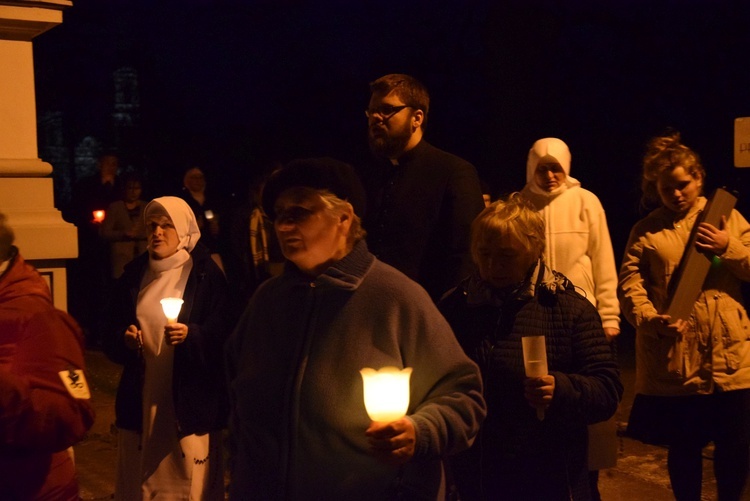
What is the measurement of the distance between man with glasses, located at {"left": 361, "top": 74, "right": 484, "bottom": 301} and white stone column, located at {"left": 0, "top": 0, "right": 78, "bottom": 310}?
2.18 meters

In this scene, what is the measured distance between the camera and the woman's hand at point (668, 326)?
229 inches

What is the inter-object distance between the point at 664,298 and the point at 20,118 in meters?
3.95

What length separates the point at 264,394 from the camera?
3.30 metres

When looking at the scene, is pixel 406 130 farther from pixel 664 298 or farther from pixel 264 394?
pixel 264 394

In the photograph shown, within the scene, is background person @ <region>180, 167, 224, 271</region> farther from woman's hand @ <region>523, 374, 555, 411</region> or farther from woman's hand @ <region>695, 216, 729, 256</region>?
woman's hand @ <region>523, 374, 555, 411</region>

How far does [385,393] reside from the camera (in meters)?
2.95

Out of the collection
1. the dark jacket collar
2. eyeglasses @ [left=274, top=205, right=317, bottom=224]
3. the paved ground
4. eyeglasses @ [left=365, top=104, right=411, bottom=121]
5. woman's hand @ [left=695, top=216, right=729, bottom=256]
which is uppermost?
eyeglasses @ [left=365, top=104, right=411, bottom=121]

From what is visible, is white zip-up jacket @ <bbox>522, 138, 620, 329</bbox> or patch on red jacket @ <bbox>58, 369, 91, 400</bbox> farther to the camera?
white zip-up jacket @ <bbox>522, 138, 620, 329</bbox>

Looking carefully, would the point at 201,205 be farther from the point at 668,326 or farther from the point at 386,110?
the point at 668,326

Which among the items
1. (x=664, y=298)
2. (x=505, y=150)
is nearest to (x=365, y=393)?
(x=664, y=298)

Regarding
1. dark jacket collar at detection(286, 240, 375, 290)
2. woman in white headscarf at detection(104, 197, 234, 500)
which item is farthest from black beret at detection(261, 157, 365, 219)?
woman in white headscarf at detection(104, 197, 234, 500)

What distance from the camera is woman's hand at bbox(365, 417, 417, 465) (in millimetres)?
2984

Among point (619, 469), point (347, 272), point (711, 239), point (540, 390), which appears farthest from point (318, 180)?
point (619, 469)

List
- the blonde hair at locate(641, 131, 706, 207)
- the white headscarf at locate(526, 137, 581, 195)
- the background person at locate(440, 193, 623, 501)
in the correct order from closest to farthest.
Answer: the background person at locate(440, 193, 623, 501) < the blonde hair at locate(641, 131, 706, 207) < the white headscarf at locate(526, 137, 581, 195)
